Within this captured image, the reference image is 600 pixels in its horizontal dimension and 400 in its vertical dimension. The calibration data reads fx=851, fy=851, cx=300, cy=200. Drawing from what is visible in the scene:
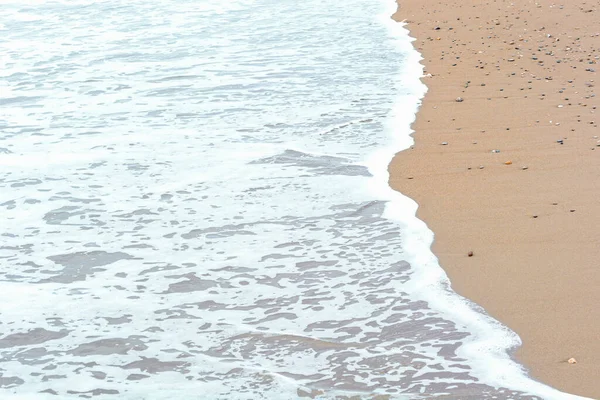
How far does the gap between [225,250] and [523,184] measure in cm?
210

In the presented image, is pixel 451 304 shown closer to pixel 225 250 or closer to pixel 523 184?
pixel 225 250

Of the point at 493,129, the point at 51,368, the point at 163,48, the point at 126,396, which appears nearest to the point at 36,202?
the point at 51,368

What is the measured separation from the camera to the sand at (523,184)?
150 inches

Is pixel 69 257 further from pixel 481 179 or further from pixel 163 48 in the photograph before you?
pixel 163 48

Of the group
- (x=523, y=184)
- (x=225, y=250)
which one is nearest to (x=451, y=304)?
(x=225, y=250)

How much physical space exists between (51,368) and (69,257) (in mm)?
1189

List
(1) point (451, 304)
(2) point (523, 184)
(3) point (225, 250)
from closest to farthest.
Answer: (1) point (451, 304) < (3) point (225, 250) < (2) point (523, 184)

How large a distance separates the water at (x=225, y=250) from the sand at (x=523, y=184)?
0.16 metres

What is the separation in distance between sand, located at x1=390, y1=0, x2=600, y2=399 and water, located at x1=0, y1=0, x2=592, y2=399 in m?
0.16

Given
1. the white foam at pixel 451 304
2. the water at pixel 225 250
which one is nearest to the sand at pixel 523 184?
the white foam at pixel 451 304

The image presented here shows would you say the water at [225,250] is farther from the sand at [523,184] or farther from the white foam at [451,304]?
the sand at [523,184]

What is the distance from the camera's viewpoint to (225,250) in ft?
15.5

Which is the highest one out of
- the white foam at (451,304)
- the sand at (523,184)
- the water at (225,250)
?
the water at (225,250)

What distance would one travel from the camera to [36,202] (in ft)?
18.4
